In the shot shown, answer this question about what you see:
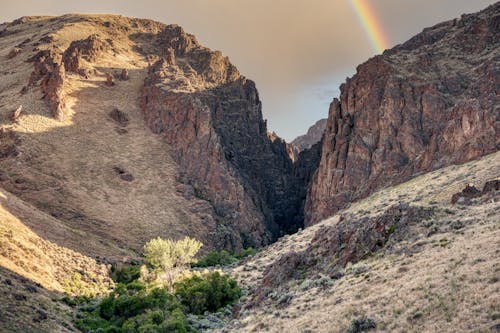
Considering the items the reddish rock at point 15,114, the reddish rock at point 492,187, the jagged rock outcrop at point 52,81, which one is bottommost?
the reddish rock at point 492,187

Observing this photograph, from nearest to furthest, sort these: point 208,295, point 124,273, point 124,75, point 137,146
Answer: point 208,295, point 124,273, point 137,146, point 124,75

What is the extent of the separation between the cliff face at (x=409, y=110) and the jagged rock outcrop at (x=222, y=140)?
1584 cm

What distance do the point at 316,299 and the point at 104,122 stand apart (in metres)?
96.1

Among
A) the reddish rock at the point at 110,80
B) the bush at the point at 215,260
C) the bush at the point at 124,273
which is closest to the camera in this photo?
the bush at the point at 124,273

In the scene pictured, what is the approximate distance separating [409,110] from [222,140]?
173 feet

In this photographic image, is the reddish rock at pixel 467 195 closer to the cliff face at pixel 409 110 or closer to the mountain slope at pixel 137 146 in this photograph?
the cliff face at pixel 409 110

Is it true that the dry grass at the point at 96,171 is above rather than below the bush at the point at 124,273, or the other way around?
above

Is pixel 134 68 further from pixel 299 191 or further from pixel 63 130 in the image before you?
pixel 299 191

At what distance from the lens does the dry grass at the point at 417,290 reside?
72.4 ft

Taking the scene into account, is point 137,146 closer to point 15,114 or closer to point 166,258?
point 15,114

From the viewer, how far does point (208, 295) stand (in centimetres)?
5412

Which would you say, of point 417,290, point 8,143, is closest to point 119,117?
point 8,143

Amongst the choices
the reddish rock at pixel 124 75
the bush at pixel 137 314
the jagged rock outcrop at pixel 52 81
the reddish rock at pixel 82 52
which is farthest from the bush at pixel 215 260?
the reddish rock at pixel 124 75

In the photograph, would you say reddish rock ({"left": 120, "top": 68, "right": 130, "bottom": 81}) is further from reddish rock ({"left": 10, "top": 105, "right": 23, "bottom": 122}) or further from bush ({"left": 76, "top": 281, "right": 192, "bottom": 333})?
bush ({"left": 76, "top": 281, "right": 192, "bottom": 333})
